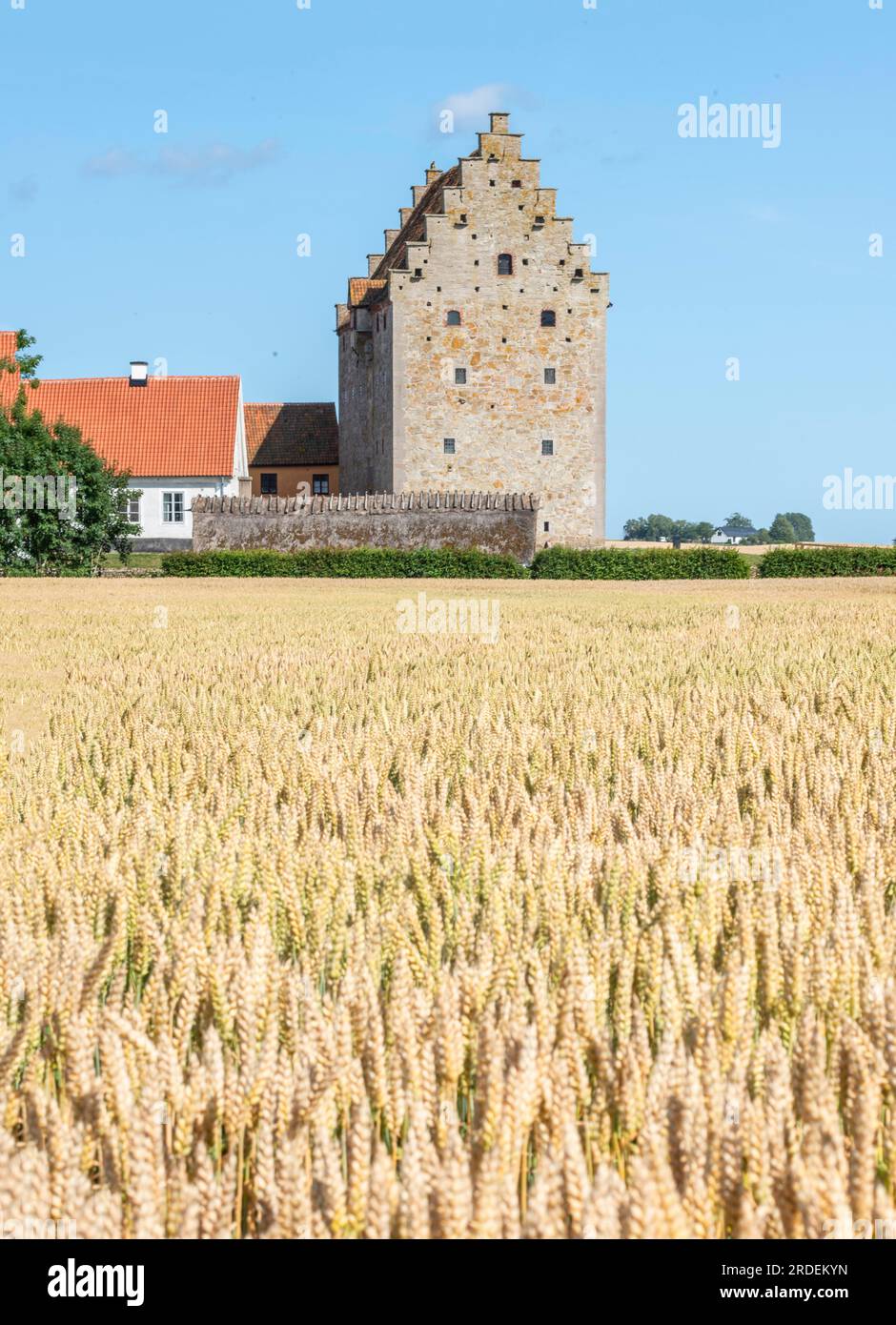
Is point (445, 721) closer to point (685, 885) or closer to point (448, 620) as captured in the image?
point (685, 885)

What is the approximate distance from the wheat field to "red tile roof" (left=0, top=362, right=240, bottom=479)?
→ 1939 inches

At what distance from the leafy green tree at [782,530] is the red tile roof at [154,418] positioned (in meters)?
84.7

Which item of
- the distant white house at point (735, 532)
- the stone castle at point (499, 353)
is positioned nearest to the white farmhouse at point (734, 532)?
the distant white house at point (735, 532)

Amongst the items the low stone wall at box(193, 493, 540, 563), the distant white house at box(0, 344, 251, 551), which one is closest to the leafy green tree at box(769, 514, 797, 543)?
the distant white house at box(0, 344, 251, 551)

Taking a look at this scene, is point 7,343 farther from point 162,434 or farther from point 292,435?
point 292,435

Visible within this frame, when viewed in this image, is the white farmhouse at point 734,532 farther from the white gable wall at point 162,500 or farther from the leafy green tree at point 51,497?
the leafy green tree at point 51,497

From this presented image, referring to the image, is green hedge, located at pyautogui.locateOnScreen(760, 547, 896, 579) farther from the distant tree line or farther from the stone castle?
the distant tree line

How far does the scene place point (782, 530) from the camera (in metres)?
138

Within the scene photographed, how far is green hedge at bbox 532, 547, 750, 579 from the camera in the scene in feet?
122

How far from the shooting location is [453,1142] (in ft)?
4.73

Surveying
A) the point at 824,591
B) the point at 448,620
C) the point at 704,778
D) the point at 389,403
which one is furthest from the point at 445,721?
the point at 389,403

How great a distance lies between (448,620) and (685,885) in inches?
481

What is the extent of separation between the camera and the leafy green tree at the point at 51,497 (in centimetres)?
3325
